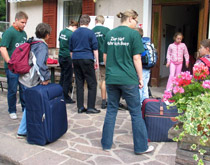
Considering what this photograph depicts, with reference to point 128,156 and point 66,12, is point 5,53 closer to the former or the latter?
point 128,156

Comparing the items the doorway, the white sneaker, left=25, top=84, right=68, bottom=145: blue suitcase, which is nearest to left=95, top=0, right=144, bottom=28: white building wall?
the doorway

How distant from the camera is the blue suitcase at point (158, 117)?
389cm

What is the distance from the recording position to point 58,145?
12.9 feet

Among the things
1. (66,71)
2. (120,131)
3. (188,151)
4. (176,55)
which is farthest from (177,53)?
(188,151)

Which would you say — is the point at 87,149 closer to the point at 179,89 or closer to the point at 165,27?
the point at 179,89

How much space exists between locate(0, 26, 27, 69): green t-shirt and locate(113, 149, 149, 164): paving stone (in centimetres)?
257

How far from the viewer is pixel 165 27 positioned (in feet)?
33.3

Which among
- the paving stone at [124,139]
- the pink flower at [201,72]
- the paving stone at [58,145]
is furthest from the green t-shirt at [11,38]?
the pink flower at [201,72]

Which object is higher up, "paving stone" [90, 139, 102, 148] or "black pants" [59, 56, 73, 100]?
"black pants" [59, 56, 73, 100]

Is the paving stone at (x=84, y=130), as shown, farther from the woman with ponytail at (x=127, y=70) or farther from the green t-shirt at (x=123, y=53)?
the green t-shirt at (x=123, y=53)

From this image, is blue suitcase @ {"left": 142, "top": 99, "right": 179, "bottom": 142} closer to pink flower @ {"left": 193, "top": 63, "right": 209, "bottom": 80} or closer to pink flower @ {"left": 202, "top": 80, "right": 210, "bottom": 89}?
→ pink flower @ {"left": 193, "top": 63, "right": 209, "bottom": 80}

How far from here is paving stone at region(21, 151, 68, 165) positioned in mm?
3387

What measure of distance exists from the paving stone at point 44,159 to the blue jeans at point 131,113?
64cm

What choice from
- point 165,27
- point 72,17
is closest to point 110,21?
point 72,17
